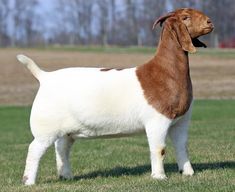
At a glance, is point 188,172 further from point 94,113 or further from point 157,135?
point 94,113

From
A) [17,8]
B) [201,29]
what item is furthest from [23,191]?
[17,8]

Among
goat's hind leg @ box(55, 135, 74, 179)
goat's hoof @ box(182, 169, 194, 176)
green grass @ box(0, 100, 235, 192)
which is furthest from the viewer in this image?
goat's hind leg @ box(55, 135, 74, 179)

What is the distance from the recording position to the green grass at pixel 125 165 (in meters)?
8.19

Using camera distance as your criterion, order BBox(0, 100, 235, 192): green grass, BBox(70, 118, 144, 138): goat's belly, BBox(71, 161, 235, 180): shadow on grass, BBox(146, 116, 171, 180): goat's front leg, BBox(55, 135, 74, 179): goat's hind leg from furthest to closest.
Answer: BBox(71, 161, 235, 180): shadow on grass → BBox(55, 135, 74, 179): goat's hind leg → BBox(70, 118, 144, 138): goat's belly → BBox(146, 116, 171, 180): goat's front leg → BBox(0, 100, 235, 192): green grass

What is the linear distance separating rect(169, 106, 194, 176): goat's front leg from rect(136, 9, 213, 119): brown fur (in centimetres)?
37

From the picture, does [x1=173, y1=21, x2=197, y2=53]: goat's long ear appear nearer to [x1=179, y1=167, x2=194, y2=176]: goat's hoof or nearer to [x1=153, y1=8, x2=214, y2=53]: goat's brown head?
[x1=153, y1=8, x2=214, y2=53]: goat's brown head

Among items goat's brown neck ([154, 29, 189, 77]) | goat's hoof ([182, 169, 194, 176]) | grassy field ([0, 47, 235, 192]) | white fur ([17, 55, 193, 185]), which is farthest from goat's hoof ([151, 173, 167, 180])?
goat's brown neck ([154, 29, 189, 77])

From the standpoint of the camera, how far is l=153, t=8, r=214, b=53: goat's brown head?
337 inches

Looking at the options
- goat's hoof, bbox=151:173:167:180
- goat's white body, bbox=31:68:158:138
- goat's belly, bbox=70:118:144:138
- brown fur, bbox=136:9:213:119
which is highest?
brown fur, bbox=136:9:213:119

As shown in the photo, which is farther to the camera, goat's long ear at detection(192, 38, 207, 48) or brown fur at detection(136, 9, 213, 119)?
goat's long ear at detection(192, 38, 207, 48)

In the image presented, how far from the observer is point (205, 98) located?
31.8m

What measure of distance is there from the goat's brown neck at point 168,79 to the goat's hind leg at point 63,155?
1.43m

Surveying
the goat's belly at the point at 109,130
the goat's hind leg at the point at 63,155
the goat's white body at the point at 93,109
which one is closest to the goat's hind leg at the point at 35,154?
the goat's white body at the point at 93,109

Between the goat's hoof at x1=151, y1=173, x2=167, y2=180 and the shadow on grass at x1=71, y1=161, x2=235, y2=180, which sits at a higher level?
the goat's hoof at x1=151, y1=173, x2=167, y2=180
